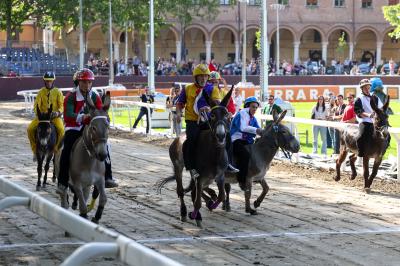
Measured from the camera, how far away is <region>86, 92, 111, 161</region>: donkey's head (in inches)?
401

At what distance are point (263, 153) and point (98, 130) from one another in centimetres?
320

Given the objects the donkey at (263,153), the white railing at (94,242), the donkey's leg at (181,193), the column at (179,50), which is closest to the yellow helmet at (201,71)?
the donkey's leg at (181,193)

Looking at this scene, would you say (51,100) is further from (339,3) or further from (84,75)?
(339,3)

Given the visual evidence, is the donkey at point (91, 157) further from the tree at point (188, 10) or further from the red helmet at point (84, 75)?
the tree at point (188, 10)

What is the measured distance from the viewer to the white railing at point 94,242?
4492mm

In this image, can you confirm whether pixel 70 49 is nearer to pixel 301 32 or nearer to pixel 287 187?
pixel 301 32

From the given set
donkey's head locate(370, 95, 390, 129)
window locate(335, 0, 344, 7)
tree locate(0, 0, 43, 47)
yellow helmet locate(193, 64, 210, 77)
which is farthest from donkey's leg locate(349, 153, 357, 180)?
window locate(335, 0, 344, 7)

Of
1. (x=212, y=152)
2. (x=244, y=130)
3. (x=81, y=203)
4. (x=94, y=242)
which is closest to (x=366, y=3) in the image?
(x=244, y=130)

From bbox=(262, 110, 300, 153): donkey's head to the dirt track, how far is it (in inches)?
36.2

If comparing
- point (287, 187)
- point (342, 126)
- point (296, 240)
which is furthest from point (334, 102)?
point (296, 240)

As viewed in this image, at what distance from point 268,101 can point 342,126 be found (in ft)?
18.0

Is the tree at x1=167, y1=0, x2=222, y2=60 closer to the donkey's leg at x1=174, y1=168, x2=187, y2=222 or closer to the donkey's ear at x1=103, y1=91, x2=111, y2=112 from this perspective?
the donkey's leg at x1=174, y1=168, x2=187, y2=222

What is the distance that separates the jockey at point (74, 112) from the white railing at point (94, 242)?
5.01 metres

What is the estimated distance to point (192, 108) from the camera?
11.8m
